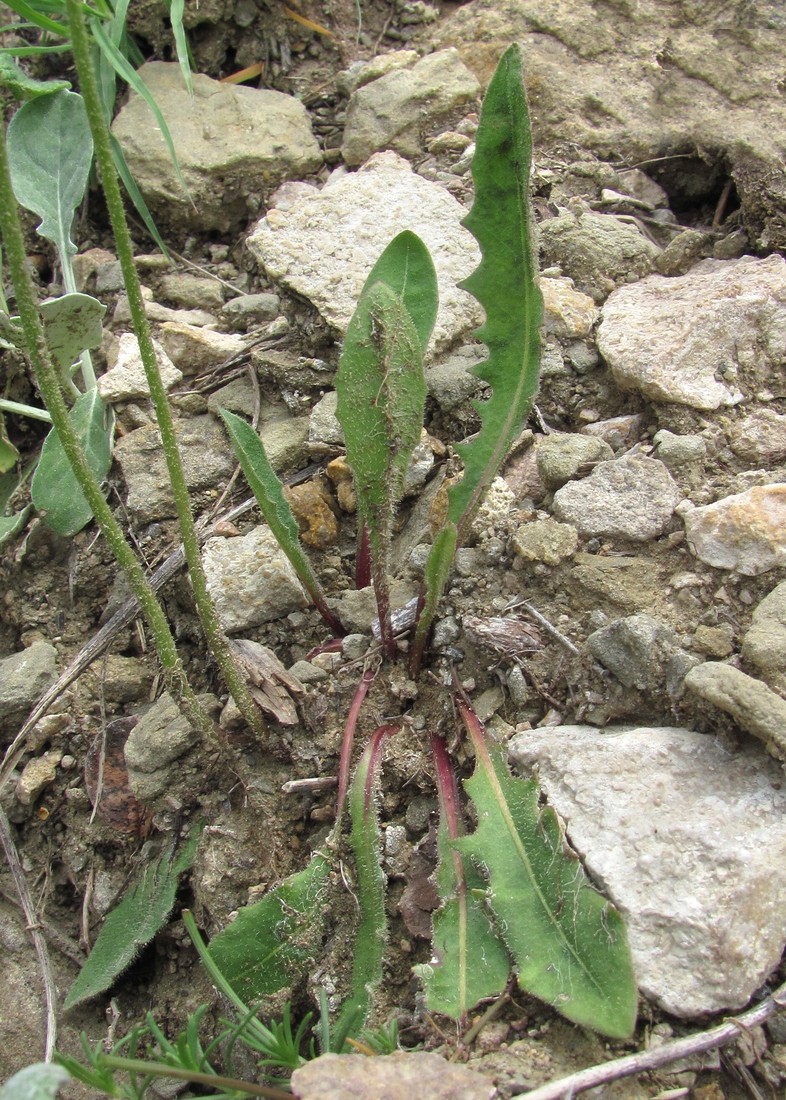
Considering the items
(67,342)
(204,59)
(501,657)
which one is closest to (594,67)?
(204,59)

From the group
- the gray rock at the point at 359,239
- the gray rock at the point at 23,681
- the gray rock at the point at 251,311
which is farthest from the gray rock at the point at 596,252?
the gray rock at the point at 23,681

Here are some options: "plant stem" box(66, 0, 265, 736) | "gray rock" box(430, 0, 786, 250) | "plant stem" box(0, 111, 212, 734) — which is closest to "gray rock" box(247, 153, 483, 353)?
"gray rock" box(430, 0, 786, 250)

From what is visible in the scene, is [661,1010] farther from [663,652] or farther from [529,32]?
[529,32]

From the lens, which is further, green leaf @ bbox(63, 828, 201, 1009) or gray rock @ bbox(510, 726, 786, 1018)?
green leaf @ bbox(63, 828, 201, 1009)

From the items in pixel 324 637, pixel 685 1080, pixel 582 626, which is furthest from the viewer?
pixel 324 637

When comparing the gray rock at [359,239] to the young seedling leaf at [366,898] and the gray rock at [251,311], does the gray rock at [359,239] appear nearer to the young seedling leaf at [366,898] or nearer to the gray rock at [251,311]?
the gray rock at [251,311]

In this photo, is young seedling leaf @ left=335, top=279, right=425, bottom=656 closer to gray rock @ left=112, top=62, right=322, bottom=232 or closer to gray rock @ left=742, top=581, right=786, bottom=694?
gray rock @ left=742, top=581, right=786, bottom=694
